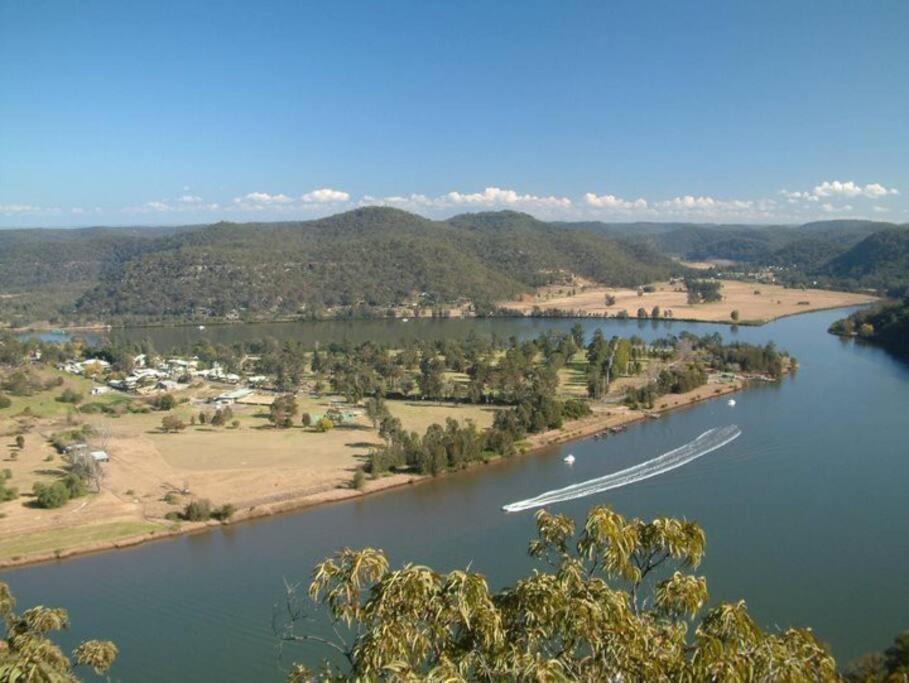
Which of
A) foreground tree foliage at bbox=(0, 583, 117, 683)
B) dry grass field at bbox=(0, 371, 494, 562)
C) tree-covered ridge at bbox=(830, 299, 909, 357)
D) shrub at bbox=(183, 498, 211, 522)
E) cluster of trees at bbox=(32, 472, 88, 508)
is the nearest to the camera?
foreground tree foliage at bbox=(0, 583, 117, 683)

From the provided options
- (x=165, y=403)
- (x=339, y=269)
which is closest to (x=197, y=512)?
(x=165, y=403)

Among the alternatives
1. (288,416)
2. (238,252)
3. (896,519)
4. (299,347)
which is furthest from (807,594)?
(238,252)

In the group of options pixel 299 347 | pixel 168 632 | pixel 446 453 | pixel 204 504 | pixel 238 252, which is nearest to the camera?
pixel 168 632

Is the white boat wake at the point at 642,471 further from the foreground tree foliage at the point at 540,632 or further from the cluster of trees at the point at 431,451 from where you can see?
the foreground tree foliage at the point at 540,632

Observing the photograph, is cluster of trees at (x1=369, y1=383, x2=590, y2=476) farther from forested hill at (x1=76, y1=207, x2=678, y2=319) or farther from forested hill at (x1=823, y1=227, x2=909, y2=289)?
forested hill at (x1=823, y1=227, x2=909, y2=289)

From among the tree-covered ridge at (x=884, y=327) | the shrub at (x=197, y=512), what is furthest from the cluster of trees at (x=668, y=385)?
the shrub at (x=197, y=512)

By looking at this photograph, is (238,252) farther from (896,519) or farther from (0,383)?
(896,519)

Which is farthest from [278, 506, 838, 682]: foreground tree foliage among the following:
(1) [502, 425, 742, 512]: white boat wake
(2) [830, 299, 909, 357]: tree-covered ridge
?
(2) [830, 299, 909, 357]: tree-covered ridge
